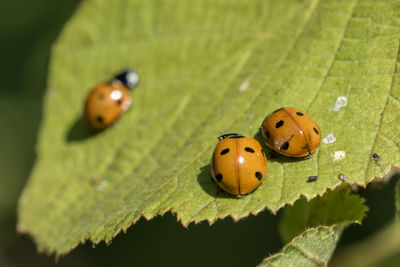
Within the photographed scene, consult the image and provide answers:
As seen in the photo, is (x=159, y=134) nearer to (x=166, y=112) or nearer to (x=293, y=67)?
(x=166, y=112)

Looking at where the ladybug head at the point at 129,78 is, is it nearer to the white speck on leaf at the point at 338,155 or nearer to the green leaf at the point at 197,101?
the green leaf at the point at 197,101

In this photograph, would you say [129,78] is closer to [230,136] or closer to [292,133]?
[230,136]

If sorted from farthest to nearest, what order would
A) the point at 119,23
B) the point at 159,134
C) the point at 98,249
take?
the point at 98,249 → the point at 119,23 → the point at 159,134

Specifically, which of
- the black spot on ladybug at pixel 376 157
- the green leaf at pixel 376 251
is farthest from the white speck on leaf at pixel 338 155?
the green leaf at pixel 376 251

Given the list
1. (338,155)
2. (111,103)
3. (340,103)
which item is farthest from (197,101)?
(338,155)

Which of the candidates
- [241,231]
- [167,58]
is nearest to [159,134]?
[167,58]

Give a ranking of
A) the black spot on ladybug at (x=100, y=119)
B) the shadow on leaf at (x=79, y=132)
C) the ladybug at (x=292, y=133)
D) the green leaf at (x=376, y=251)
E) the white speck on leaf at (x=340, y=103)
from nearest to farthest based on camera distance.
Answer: the ladybug at (x=292, y=133) < the white speck on leaf at (x=340, y=103) < the green leaf at (x=376, y=251) < the black spot on ladybug at (x=100, y=119) < the shadow on leaf at (x=79, y=132)
